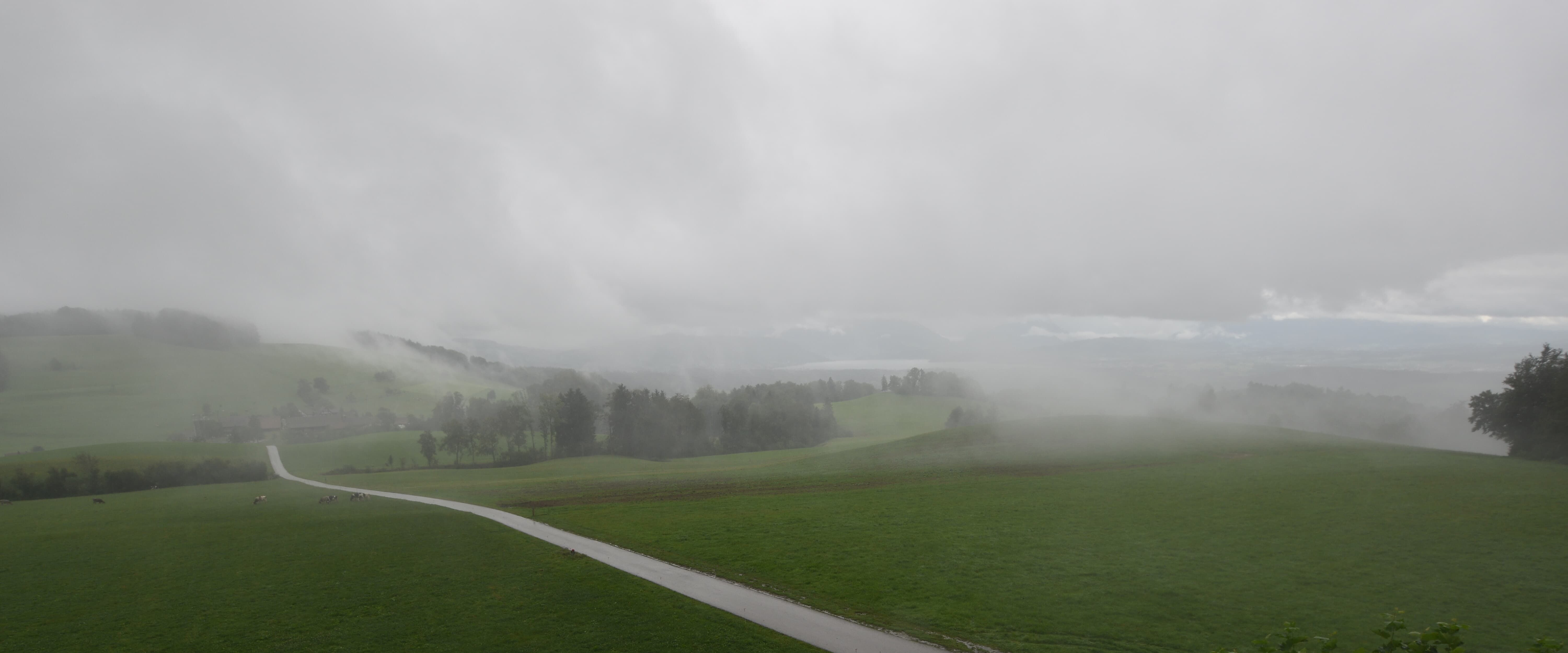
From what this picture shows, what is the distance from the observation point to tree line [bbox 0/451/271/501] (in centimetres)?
6588

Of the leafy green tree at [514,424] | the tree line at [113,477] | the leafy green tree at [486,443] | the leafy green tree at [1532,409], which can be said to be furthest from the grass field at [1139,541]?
the leafy green tree at [514,424]

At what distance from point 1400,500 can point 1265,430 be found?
1796 inches

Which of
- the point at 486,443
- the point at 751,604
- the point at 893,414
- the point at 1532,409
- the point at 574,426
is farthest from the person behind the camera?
the point at 893,414

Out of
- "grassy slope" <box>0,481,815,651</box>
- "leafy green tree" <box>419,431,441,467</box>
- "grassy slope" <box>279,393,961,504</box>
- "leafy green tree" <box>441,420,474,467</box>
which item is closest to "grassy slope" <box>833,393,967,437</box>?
"grassy slope" <box>279,393,961,504</box>

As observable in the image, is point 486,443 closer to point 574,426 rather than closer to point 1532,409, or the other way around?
point 574,426

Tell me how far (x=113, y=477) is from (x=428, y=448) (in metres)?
33.6

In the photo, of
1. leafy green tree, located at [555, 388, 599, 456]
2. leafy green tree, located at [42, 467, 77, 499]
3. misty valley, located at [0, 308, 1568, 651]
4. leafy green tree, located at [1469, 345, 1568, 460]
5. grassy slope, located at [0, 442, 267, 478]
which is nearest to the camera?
misty valley, located at [0, 308, 1568, 651]

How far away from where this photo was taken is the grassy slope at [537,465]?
65.9 meters

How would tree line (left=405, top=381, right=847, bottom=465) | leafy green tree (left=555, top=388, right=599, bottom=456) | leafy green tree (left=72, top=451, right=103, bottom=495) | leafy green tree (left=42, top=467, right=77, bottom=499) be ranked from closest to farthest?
leafy green tree (left=42, top=467, right=77, bottom=499) → leafy green tree (left=72, top=451, right=103, bottom=495) → tree line (left=405, top=381, right=847, bottom=465) → leafy green tree (left=555, top=388, right=599, bottom=456)

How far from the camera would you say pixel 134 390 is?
155250 mm

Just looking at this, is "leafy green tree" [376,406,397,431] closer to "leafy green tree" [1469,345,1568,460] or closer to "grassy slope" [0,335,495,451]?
"grassy slope" [0,335,495,451]

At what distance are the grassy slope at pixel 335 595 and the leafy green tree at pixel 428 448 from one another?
56.4 meters

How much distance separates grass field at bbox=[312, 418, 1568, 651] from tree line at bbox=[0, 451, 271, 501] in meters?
44.6

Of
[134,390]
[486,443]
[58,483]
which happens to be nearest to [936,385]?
[486,443]
